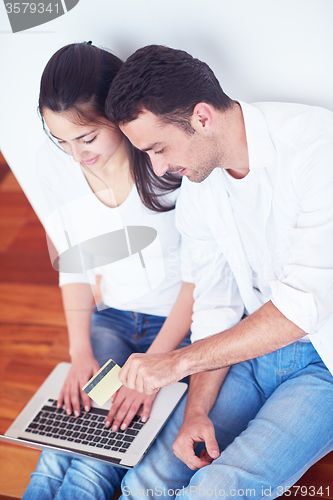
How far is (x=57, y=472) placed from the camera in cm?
111

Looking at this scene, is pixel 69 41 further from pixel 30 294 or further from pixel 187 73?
pixel 30 294

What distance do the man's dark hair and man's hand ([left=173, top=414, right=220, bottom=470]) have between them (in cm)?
59

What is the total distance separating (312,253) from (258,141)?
23cm

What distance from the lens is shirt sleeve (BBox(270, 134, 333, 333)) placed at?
876 millimetres

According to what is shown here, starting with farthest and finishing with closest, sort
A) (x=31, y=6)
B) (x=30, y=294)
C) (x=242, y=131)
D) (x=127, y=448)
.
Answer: (x=30, y=294) → (x=127, y=448) → (x=242, y=131) → (x=31, y=6)

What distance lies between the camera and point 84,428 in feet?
3.67

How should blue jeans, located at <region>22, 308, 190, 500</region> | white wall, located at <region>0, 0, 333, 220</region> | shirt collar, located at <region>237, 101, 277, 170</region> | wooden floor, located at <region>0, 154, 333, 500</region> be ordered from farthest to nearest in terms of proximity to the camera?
wooden floor, located at <region>0, 154, 333, 500</region>
blue jeans, located at <region>22, 308, 190, 500</region>
shirt collar, located at <region>237, 101, 277, 170</region>
white wall, located at <region>0, 0, 333, 220</region>

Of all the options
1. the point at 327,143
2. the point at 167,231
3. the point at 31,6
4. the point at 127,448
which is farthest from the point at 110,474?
the point at 31,6

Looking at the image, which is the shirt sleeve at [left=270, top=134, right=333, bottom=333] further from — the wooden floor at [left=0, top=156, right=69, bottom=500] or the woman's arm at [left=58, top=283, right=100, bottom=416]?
the wooden floor at [left=0, top=156, right=69, bottom=500]

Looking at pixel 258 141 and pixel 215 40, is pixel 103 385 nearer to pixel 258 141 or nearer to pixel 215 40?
pixel 258 141

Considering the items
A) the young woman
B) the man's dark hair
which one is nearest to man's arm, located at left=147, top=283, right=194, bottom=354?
the young woman

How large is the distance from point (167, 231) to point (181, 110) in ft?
0.98

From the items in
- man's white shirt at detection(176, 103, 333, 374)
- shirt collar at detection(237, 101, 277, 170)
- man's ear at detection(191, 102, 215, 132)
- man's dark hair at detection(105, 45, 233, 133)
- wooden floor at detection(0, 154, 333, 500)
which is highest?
man's dark hair at detection(105, 45, 233, 133)

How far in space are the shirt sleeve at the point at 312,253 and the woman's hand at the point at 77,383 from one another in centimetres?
49
